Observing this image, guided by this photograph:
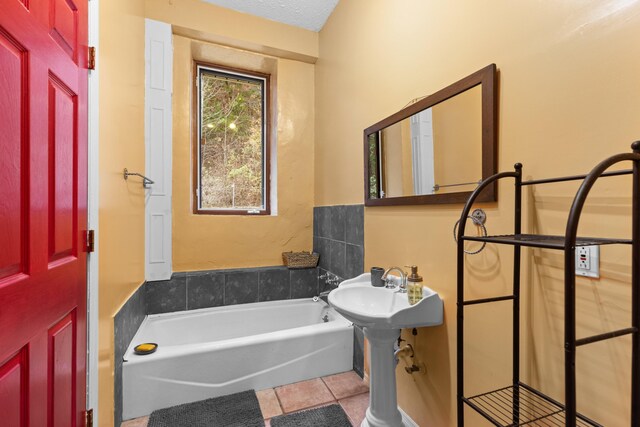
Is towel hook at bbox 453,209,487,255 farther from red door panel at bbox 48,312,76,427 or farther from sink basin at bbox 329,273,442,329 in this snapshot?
red door panel at bbox 48,312,76,427

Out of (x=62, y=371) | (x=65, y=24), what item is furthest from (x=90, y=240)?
(x=65, y=24)

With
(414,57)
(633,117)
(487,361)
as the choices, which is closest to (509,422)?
(487,361)

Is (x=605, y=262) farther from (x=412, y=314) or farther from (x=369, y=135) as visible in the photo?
(x=369, y=135)

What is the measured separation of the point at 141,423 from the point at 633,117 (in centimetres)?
249

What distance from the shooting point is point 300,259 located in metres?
2.81

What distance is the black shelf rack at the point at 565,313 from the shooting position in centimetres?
66

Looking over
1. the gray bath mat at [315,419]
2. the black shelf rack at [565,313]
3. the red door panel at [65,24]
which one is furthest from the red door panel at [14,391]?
the black shelf rack at [565,313]

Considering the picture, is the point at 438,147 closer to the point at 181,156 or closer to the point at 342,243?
the point at 342,243

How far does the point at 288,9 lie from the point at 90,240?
7.65ft

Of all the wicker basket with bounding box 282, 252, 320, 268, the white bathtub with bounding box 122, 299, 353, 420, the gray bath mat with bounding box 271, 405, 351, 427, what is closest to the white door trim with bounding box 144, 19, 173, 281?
the white bathtub with bounding box 122, 299, 353, 420

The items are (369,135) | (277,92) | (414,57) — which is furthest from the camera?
(277,92)

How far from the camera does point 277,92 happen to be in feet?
9.40

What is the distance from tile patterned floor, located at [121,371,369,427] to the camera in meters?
1.75

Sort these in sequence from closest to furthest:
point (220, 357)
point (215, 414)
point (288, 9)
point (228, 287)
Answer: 1. point (215, 414)
2. point (220, 357)
3. point (288, 9)
4. point (228, 287)
